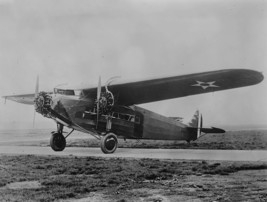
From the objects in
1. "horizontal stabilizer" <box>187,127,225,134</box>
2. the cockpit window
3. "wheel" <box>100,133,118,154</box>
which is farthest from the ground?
"horizontal stabilizer" <box>187,127,225,134</box>

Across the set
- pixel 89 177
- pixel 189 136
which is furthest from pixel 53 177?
pixel 189 136

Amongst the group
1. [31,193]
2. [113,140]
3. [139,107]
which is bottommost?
[31,193]

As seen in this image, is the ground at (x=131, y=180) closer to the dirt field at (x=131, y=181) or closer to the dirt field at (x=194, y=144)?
the dirt field at (x=131, y=181)

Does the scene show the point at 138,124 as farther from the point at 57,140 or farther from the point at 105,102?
the point at 57,140

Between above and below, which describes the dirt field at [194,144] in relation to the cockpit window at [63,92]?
below

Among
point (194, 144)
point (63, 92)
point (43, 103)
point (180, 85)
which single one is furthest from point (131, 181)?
point (194, 144)

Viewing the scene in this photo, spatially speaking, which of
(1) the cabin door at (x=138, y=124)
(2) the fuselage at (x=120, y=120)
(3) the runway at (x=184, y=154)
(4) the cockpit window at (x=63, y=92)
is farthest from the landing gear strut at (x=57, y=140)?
(1) the cabin door at (x=138, y=124)

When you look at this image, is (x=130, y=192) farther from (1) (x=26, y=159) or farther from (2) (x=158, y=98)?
(2) (x=158, y=98)
